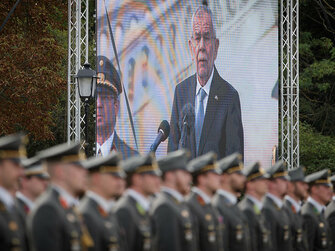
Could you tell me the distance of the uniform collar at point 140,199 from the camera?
6.44m

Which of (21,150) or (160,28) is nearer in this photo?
(21,150)

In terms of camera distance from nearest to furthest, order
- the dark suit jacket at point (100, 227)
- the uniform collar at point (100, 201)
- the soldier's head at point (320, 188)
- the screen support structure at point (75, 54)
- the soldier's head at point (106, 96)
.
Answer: the dark suit jacket at point (100, 227), the uniform collar at point (100, 201), the soldier's head at point (320, 188), the screen support structure at point (75, 54), the soldier's head at point (106, 96)

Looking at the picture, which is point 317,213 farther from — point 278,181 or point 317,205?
point 278,181

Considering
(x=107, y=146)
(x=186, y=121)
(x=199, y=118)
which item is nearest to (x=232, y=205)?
(x=107, y=146)

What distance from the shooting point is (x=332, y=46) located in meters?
27.0

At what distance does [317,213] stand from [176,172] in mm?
2589

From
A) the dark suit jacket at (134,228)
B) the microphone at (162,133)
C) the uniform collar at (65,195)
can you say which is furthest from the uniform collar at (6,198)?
the microphone at (162,133)

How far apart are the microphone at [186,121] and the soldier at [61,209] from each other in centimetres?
1123

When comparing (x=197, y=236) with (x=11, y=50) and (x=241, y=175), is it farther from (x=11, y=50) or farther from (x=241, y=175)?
(x=11, y=50)

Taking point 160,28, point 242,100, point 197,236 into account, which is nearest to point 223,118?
point 242,100

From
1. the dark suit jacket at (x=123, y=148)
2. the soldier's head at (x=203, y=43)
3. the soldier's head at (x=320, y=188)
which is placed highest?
Answer: the soldier's head at (x=203, y=43)

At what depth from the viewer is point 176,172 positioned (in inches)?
267

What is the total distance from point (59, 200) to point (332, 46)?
2267 cm

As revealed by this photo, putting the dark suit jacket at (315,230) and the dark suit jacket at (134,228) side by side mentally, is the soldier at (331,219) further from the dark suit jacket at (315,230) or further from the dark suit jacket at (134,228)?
the dark suit jacket at (134,228)
